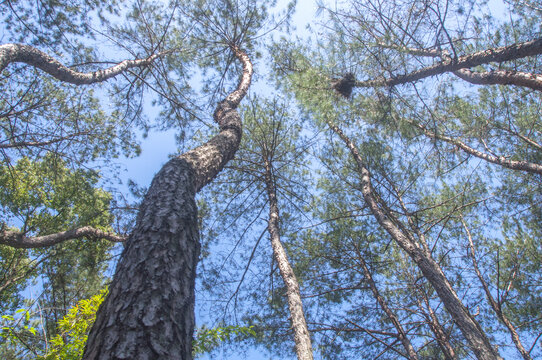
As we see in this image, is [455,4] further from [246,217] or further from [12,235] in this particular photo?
[12,235]

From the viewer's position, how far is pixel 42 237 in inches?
220

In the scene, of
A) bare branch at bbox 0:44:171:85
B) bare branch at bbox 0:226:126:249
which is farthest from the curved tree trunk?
bare branch at bbox 0:226:126:249

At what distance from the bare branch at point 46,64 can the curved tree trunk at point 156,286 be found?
9.84ft

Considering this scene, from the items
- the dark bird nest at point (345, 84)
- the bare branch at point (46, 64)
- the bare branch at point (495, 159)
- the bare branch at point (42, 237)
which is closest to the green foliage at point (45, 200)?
the bare branch at point (42, 237)

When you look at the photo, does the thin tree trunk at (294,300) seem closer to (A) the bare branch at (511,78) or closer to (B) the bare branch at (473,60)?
(B) the bare branch at (473,60)

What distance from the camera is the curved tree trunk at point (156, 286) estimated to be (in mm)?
1067

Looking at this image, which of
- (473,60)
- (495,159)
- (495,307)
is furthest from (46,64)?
(495,307)

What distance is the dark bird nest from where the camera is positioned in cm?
564

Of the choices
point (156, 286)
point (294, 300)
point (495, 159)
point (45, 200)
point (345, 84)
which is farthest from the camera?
point (45, 200)

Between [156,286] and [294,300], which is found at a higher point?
[294,300]

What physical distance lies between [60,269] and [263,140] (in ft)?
17.0

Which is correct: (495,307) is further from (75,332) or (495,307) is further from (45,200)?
(45,200)

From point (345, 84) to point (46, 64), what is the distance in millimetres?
4759

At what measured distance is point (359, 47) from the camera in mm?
5125
